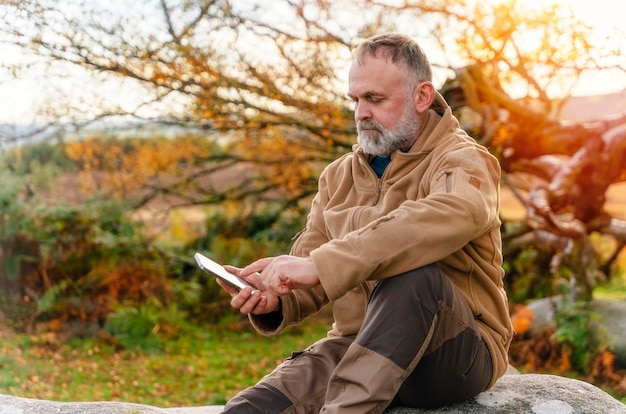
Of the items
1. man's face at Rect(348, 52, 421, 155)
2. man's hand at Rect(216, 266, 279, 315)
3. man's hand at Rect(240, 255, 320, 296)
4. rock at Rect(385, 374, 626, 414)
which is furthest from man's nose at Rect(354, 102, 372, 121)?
rock at Rect(385, 374, 626, 414)

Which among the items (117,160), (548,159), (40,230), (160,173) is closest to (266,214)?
(160,173)

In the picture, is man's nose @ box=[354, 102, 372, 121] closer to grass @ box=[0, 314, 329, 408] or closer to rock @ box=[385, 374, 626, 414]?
rock @ box=[385, 374, 626, 414]

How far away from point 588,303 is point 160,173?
5159mm

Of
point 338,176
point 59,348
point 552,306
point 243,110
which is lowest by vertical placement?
point 59,348

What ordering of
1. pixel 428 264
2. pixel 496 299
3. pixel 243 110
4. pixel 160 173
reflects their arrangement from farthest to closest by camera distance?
pixel 160 173, pixel 243 110, pixel 496 299, pixel 428 264

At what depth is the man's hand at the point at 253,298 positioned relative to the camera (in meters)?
2.95

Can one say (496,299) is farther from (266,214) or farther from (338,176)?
(266,214)

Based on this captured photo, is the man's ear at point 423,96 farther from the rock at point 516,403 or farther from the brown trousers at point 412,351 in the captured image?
the rock at point 516,403

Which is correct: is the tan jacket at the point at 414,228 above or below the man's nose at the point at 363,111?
below

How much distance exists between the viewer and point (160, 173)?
29.6ft

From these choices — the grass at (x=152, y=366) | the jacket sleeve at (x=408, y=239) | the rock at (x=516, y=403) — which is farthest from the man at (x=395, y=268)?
the grass at (x=152, y=366)

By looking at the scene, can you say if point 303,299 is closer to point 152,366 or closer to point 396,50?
point 396,50

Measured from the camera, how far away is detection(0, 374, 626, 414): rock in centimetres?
295

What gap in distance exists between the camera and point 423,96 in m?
2.99
